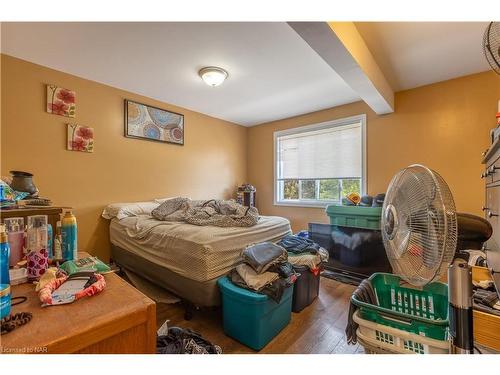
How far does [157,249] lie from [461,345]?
204 centimetres

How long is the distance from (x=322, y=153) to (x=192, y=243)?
2.69m

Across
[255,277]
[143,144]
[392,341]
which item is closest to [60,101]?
[143,144]

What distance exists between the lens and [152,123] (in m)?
3.19

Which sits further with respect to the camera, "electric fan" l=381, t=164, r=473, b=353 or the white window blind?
the white window blind

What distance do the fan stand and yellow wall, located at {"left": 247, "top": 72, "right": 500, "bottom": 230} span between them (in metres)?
2.65

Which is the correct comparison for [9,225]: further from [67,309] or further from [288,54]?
[288,54]

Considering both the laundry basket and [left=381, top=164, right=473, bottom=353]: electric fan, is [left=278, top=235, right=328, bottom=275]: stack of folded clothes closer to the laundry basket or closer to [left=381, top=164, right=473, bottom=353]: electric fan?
the laundry basket

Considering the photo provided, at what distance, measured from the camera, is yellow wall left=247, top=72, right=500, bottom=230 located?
241cm

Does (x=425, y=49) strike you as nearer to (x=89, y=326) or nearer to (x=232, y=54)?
(x=232, y=54)

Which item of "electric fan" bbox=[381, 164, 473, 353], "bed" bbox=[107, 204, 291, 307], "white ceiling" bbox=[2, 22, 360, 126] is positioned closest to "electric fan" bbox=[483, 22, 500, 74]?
"electric fan" bbox=[381, 164, 473, 353]

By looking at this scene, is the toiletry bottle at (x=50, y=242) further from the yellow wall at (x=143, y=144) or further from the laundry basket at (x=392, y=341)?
the yellow wall at (x=143, y=144)

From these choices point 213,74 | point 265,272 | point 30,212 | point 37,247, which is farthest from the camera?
point 213,74

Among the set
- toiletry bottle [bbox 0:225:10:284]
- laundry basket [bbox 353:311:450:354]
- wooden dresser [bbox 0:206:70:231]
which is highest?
wooden dresser [bbox 0:206:70:231]
